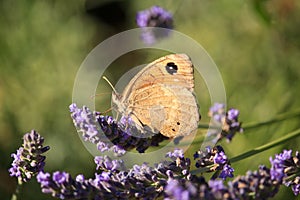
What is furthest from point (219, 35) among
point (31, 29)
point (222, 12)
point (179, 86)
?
point (179, 86)

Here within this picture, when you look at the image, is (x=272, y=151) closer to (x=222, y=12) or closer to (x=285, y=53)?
(x=285, y=53)

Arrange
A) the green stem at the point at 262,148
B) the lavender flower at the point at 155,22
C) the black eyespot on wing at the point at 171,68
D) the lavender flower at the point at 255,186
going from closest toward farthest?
1. the lavender flower at the point at 255,186
2. the green stem at the point at 262,148
3. the black eyespot on wing at the point at 171,68
4. the lavender flower at the point at 155,22

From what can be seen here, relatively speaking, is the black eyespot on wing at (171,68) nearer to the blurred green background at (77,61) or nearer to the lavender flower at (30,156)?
the lavender flower at (30,156)

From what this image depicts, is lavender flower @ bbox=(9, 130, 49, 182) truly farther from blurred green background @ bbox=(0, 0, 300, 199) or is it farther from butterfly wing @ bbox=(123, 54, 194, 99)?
blurred green background @ bbox=(0, 0, 300, 199)

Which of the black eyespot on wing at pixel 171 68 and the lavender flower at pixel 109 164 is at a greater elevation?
the black eyespot on wing at pixel 171 68

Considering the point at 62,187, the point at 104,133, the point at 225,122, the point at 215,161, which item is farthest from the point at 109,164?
the point at 225,122

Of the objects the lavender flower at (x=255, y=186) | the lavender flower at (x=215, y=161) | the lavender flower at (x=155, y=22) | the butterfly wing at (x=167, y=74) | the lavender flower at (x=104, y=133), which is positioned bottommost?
the lavender flower at (x=255, y=186)

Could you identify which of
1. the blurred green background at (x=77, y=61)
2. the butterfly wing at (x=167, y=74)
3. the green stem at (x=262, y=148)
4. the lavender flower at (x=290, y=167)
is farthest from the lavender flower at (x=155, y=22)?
the lavender flower at (x=290, y=167)
